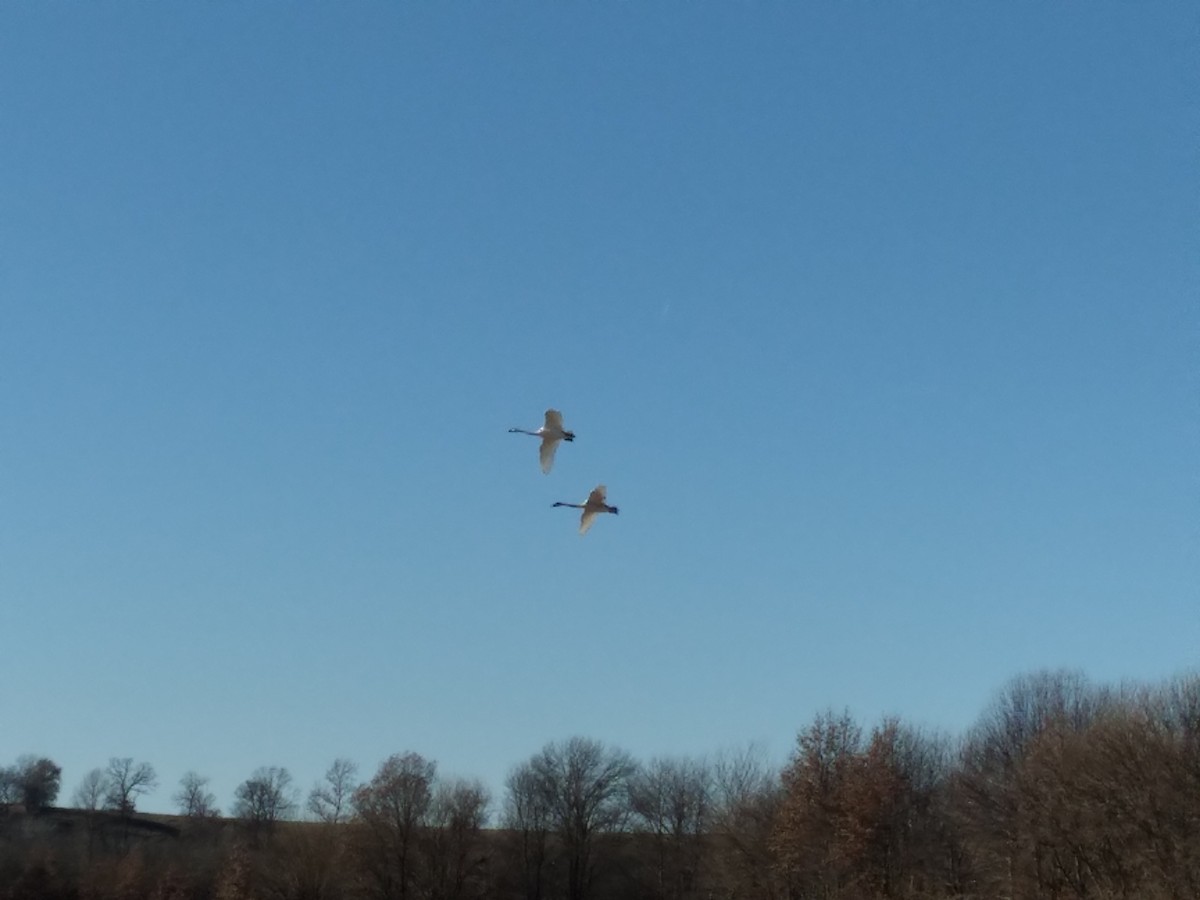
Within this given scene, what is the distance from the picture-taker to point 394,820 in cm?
8000

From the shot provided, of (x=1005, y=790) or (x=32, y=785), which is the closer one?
(x=1005, y=790)

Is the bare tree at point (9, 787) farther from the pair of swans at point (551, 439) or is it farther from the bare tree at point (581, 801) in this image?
the pair of swans at point (551, 439)

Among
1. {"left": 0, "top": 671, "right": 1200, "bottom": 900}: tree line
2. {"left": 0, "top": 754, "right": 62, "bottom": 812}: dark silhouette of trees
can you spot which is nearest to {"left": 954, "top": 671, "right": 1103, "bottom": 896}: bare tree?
{"left": 0, "top": 671, "right": 1200, "bottom": 900}: tree line

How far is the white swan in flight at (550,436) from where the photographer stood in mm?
24781

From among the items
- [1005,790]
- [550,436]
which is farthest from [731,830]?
[550,436]

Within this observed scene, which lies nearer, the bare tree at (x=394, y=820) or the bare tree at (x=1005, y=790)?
the bare tree at (x=1005, y=790)

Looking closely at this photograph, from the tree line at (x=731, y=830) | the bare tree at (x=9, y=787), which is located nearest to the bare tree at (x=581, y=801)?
the tree line at (x=731, y=830)

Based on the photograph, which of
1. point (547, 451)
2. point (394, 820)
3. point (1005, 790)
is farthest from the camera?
point (394, 820)

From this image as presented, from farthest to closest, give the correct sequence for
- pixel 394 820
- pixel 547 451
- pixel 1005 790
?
pixel 394 820 < pixel 1005 790 < pixel 547 451

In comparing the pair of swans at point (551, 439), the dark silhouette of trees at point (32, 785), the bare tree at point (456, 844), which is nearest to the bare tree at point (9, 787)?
the dark silhouette of trees at point (32, 785)

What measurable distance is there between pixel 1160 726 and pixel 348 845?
43.8m

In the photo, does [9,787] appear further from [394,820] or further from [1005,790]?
[1005,790]

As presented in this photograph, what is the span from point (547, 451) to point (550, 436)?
12.1 inches

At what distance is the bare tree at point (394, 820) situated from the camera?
7775 centimetres
